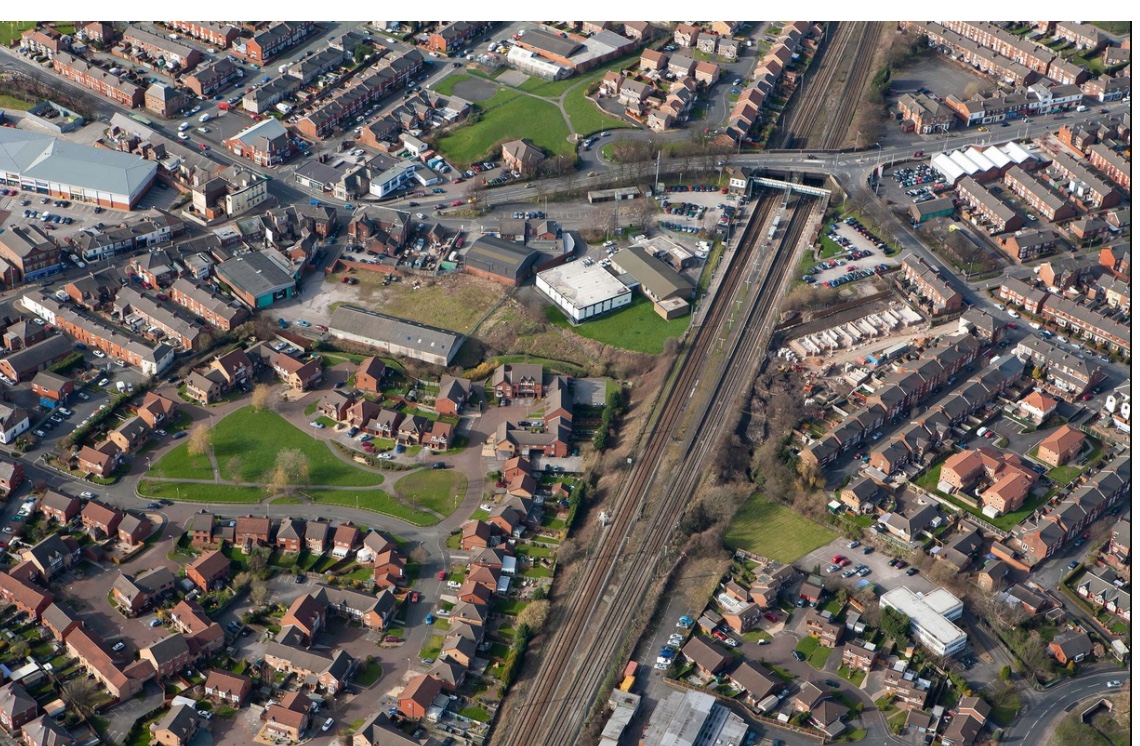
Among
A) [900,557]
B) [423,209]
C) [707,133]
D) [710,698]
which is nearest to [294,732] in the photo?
[710,698]

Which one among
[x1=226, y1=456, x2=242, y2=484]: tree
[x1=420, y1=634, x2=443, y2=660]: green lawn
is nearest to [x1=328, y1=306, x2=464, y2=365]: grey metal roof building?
[x1=226, y1=456, x2=242, y2=484]: tree

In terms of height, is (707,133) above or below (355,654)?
above

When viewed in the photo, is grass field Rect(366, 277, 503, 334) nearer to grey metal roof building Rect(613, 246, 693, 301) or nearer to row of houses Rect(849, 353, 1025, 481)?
grey metal roof building Rect(613, 246, 693, 301)

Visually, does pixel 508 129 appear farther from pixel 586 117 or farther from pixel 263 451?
pixel 263 451

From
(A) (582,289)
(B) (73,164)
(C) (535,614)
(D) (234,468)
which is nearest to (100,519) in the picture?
(D) (234,468)

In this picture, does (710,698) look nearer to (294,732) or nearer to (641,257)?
(294,732)

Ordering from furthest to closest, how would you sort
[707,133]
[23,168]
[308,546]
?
[707,133], [23,168], [308,546]

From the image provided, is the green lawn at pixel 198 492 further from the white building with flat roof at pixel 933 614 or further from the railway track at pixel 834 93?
the railway track at pixel 834 93
